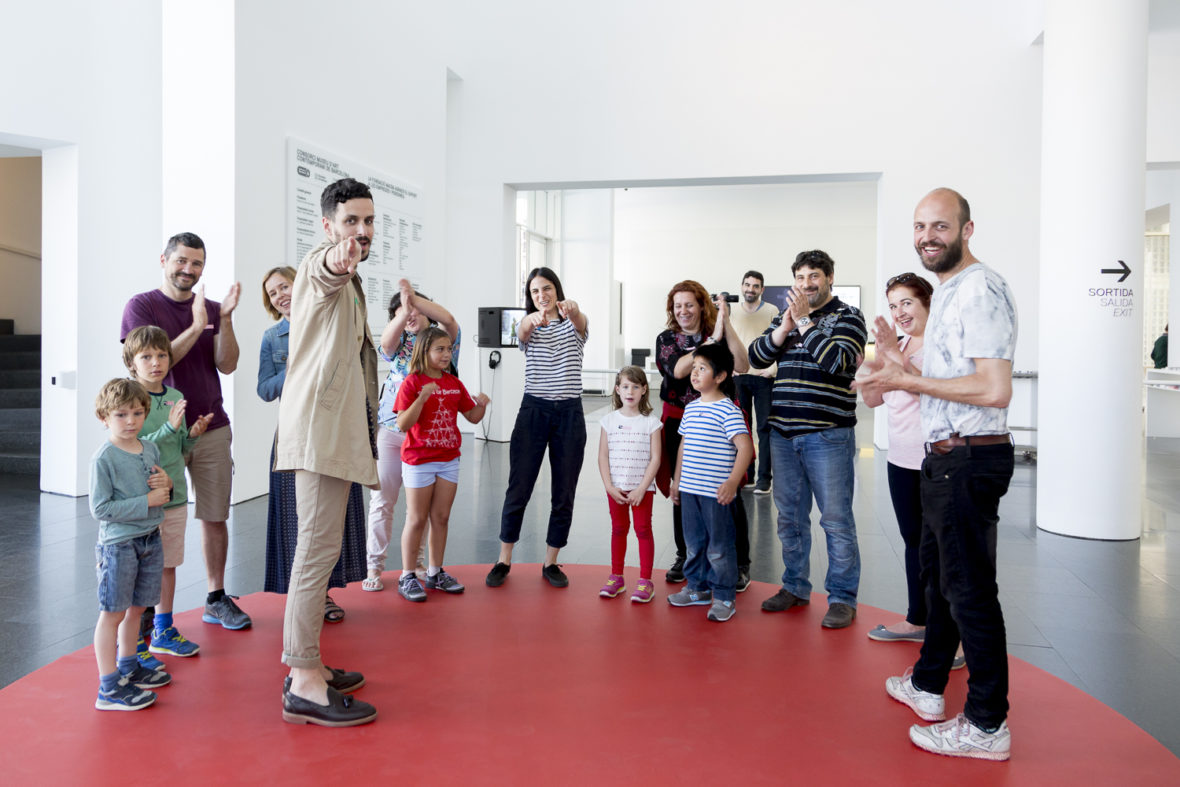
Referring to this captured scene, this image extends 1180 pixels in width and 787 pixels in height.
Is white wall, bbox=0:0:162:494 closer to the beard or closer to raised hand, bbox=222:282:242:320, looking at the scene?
raised hand, bbox=222:282:242:320

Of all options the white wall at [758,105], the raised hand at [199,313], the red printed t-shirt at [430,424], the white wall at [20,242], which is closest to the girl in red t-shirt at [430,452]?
the red printed t-shirt at [430,424]

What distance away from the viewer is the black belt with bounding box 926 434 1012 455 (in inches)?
82.7

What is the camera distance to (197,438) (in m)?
2.92

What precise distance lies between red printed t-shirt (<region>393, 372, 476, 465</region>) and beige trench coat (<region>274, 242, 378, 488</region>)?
1.07 m

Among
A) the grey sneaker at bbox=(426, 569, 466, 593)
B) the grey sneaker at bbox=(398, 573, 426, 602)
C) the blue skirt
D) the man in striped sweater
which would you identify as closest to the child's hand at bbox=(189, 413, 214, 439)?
the blue skirt

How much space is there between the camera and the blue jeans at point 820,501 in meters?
3.14

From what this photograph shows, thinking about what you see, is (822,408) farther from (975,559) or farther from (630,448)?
(975,559)

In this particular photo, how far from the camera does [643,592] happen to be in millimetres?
3441

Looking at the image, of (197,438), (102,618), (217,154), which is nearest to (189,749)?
(102,618)

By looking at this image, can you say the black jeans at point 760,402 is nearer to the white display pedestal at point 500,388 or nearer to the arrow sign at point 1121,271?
the arrow sign at point 1121,271

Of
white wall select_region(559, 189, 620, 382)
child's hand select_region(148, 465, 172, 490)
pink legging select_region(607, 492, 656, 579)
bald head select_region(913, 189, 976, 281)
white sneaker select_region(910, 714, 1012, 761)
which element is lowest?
white sneaker select_region(910, 714, 1012, 761)

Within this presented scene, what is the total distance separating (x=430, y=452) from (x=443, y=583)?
58cm

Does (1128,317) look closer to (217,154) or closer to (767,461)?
(767,461)

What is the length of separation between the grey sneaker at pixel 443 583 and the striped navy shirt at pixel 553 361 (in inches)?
35.1
